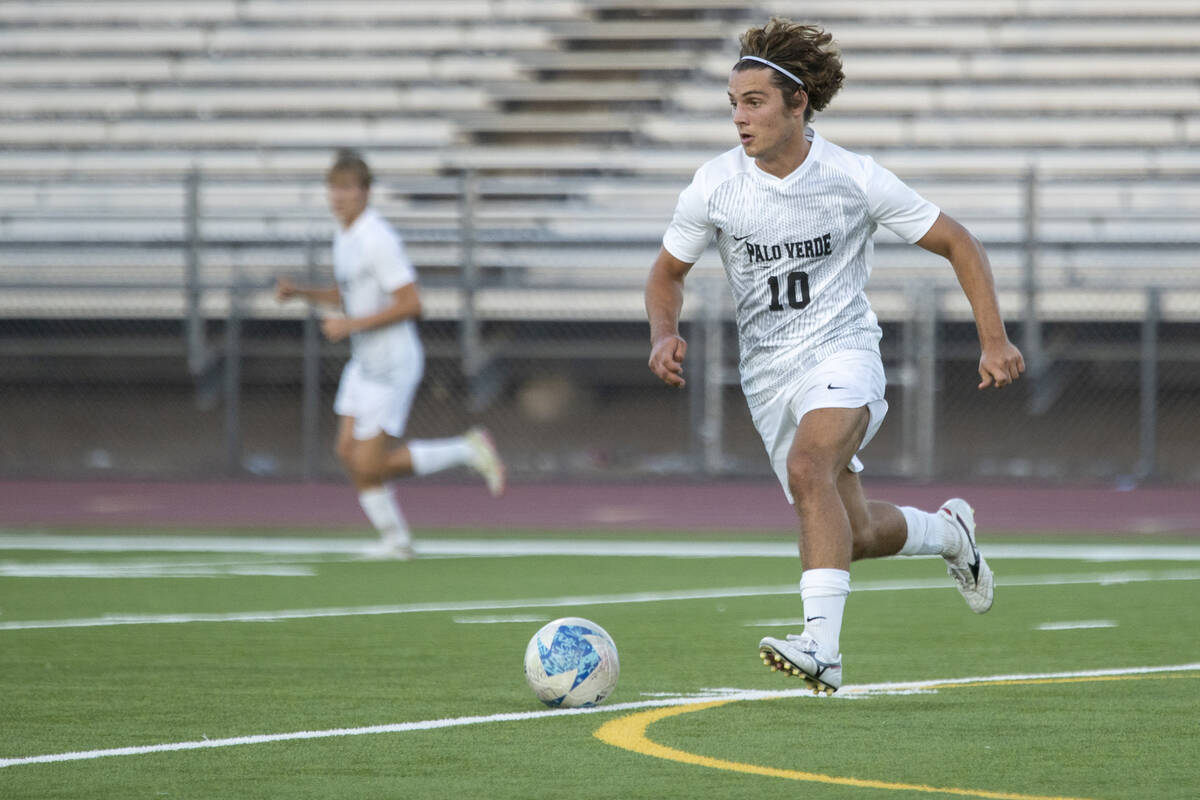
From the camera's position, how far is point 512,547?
12.9m

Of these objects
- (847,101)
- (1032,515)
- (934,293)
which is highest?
(847,101)

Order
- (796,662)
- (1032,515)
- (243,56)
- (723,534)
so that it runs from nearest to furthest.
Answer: (796,662), (723,534), (1032,515), (243,56)

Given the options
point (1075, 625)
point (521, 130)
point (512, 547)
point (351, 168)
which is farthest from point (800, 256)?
point (521, 130)

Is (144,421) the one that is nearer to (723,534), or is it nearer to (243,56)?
(243,56)

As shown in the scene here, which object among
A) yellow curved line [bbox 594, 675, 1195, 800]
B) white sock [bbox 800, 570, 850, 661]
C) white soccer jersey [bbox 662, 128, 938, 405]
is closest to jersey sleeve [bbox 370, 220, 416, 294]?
white soccer jersey [bbox 662, 128, 938, 405]

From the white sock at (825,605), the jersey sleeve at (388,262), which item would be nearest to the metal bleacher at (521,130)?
the jersey sleeve at (388,262)

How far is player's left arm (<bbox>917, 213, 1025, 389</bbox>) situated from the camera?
558 centimetres

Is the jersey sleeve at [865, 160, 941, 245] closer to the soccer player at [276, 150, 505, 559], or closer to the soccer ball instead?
the soccer ball

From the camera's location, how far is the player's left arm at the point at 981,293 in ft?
18.3

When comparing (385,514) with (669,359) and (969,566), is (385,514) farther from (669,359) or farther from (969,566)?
(669,359)

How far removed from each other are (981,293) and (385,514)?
A: 6336 mm

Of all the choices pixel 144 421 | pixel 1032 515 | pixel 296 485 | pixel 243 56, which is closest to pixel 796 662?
pixel 1032 515

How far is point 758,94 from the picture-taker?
590cm

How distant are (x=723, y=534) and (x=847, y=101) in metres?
8.17
